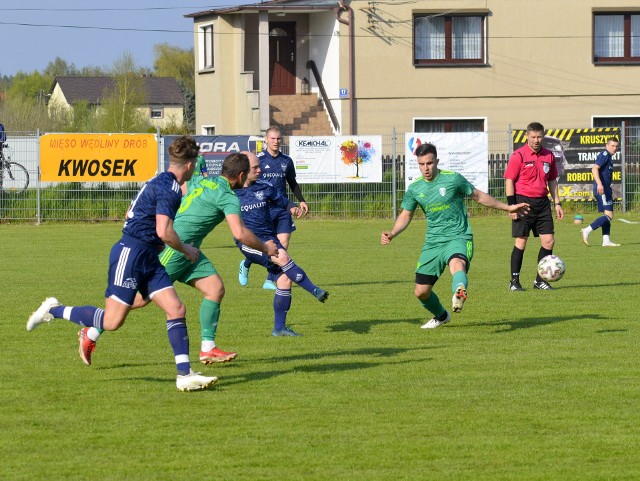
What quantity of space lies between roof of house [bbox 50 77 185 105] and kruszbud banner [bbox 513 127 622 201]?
79.9m

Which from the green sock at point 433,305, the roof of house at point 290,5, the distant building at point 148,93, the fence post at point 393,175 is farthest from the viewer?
the distant building at point 148,93

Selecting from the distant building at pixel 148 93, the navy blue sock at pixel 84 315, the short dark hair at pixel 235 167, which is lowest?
the navy blue sock at pixel 84 315

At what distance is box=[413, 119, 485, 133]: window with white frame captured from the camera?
1591 inches

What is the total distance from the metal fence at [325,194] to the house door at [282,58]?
11.7m

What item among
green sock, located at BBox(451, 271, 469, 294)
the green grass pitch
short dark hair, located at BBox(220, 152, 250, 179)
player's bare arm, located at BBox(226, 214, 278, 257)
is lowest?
the green grass pitch

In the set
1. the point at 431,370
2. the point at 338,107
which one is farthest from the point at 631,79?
the point at 431,370

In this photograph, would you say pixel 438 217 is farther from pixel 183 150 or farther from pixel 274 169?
pixel 274 169

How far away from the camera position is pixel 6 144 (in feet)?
94.5

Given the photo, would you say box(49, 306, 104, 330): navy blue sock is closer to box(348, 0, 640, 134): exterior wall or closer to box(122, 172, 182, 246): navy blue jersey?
box(122, 172, 182, 246): navy blue jersey

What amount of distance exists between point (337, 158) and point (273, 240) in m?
17.4

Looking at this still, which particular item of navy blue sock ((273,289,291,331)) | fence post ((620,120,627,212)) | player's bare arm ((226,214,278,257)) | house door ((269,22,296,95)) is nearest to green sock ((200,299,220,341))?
player's bare arm ((226,214,278,257))

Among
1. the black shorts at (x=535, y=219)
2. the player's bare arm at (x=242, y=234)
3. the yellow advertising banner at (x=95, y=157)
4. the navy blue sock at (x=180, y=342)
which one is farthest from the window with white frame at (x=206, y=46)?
the navy blue sock at (x=180, y=342)

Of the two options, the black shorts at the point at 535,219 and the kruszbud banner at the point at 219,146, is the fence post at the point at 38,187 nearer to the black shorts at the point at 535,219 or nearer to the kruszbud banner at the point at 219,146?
the kruszbud banner at the point at 219,146

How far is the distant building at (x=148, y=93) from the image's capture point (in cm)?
10799
